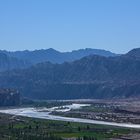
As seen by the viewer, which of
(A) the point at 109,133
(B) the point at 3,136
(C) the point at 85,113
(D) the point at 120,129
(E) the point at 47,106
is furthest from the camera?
(E) the point at 47,106

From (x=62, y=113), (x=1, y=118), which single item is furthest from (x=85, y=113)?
(x=1, y=118)

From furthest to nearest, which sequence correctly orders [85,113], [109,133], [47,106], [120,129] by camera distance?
[47,106] → [85,113] → [120,129] → [109,133]

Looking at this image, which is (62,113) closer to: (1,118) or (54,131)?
(1,118)

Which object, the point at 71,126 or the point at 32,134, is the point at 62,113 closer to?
the point at 71,126

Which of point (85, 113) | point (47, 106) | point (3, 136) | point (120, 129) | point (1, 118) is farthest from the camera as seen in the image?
point (47, 106)

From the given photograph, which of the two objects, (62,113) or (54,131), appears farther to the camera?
(62,113)

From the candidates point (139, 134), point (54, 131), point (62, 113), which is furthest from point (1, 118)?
point (139, 134)
